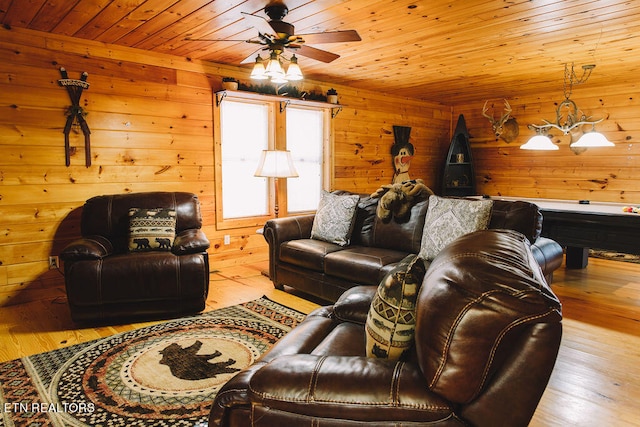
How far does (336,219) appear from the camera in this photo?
3.99 m

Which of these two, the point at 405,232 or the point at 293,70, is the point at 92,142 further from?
the point at 405,232

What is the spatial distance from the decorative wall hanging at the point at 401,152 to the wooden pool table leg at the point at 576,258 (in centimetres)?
258

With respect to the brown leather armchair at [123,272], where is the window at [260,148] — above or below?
above

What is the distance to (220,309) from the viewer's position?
3.61 metres

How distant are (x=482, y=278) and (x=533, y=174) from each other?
21.1ft

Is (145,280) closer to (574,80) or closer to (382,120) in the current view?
(382,120)

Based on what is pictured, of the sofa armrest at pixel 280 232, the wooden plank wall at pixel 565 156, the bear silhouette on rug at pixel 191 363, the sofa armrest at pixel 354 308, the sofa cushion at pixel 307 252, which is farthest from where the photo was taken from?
the wooden plank wall at pixel 565 156

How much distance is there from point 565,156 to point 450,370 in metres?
6.39

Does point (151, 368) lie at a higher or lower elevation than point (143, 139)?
lower

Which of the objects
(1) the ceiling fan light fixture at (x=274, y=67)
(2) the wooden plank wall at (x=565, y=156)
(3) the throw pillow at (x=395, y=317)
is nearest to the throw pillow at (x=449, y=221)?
(1) the ceiling fan light fixture at (x=274, y=67)

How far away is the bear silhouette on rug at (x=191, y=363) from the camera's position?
2506 millimetres

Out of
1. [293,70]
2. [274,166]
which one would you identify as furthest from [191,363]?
[274,166]

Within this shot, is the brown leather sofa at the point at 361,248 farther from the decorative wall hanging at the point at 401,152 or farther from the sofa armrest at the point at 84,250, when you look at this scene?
the decorative wall hanging at the point at 401,152

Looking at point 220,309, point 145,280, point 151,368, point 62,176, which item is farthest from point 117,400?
point 62,176
